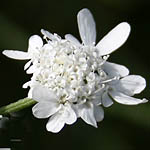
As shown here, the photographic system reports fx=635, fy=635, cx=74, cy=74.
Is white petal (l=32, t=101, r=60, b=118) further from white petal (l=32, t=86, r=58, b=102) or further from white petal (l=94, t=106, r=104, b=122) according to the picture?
white petal (l=94, t=106, r=104, b=122)

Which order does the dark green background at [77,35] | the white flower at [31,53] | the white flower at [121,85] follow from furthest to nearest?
1. the dark green background at [77,35]
2. the white flower at [31,53]
3. the white flower at [121,85]

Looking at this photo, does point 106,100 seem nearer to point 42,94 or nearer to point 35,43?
point 42,94

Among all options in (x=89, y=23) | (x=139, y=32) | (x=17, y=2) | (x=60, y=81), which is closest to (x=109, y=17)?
(x=139, y=32)

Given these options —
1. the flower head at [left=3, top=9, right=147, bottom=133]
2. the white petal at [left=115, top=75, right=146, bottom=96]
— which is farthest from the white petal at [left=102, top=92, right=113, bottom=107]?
the white petal at [left=115, top=75, right=146, bottom=96]

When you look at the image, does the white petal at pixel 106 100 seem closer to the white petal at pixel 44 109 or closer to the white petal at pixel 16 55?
the white petal at pixel 44 109

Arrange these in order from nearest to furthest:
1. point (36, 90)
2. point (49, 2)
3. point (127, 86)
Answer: point (36, 90) → point (127, 86) → point (49, 2)

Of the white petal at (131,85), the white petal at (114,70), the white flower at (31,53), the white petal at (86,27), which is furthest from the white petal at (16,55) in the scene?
the white petal at (131,85)

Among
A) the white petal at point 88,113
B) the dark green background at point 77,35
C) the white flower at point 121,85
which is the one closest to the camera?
the white petal at point 88,113

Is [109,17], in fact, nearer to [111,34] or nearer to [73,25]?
[73,25]
